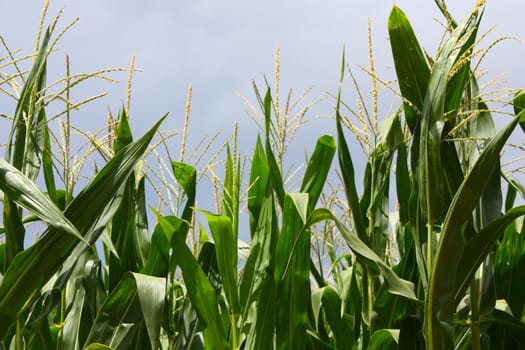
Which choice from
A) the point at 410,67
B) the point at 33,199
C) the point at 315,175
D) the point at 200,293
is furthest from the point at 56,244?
the point at 410,67

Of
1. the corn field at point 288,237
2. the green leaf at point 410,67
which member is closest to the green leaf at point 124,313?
the corn field at point 288,237

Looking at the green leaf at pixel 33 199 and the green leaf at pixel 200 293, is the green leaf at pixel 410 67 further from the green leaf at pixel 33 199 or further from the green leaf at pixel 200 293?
the green leaf at pixel 33 199

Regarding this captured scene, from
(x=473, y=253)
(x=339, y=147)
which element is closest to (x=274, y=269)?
(x=339, y=147)

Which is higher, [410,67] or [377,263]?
[410,67]

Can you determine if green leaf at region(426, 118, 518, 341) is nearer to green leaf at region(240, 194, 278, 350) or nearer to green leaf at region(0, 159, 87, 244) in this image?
green leaf at region(240, 194, 278, 350)

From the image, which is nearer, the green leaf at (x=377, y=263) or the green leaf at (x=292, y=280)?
the green leaf at (x=377, y=263)

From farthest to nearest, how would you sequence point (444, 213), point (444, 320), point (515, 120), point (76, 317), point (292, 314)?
1. point (76, 317)
2. point (292, 314)
3. point (444, 213)
4. point (444, 320)
5. point (515, 120)

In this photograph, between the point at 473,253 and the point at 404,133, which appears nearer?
the point at 473,253

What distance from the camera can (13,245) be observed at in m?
1.73

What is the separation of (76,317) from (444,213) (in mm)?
1063

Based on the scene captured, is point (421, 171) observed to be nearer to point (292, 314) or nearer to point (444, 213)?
point (444, 213)

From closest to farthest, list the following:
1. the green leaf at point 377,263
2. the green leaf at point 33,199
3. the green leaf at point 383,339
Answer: the green leaf at point 33,199 < the green leaf at point 377,263 < the green leaf at point 383,339

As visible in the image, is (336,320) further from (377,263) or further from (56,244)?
(56,244)

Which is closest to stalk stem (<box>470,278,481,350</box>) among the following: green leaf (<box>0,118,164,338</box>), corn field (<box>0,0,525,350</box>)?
corn field (<box>0,0,525,350</box>)
